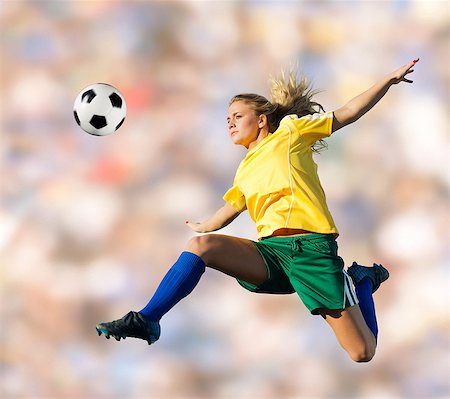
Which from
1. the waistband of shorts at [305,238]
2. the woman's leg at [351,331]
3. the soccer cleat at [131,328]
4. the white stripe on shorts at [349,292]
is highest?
the waistband of shorts at [305,238]

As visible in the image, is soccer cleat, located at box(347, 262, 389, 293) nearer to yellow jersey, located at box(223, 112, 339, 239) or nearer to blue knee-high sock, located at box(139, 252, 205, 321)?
yellow jersey, located at box(223, 112, 339, 239)

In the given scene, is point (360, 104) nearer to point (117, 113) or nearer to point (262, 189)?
point (262, 189)

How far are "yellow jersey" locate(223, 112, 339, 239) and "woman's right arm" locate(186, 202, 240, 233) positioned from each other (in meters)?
0.28

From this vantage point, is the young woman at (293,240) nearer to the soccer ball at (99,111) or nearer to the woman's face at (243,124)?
the woman's face at (243,124)

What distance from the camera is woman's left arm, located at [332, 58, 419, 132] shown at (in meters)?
6.15

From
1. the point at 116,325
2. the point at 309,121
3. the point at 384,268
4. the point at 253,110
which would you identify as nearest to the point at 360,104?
the point at 309,121

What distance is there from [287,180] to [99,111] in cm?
233

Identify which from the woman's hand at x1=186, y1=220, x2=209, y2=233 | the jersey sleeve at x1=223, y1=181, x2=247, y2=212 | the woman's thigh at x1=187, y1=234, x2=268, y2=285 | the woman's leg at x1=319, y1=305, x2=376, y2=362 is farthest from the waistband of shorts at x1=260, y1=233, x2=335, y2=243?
the woman's hand at x1=186, y1=220, x2=209, y2=233

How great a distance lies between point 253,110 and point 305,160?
0.66m

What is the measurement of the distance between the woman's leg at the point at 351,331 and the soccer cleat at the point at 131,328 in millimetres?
1440

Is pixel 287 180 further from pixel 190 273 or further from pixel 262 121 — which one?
pixel 190 273

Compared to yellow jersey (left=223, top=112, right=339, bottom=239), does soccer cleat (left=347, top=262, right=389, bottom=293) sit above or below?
below

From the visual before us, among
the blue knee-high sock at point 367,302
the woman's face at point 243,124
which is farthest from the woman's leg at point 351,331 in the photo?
the woman's face at point 243,124

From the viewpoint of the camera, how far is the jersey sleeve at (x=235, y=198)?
262 inches
